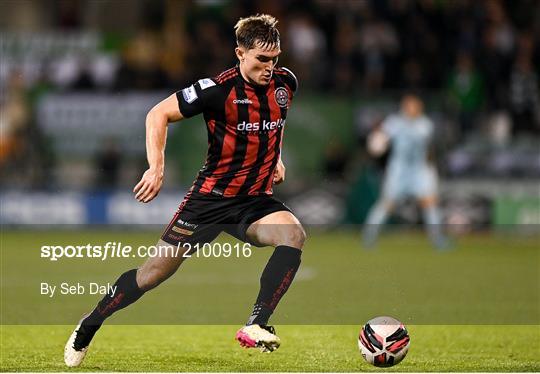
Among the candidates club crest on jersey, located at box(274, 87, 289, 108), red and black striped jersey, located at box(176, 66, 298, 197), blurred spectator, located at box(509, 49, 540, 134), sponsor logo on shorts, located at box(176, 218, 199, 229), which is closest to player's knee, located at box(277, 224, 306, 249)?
red and black striped jersey, located at box(176, 66, 298, 197)

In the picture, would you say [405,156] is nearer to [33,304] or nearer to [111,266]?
[111,266]

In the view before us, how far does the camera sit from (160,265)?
7.25m

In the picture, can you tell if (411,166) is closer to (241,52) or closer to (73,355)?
(241,52)

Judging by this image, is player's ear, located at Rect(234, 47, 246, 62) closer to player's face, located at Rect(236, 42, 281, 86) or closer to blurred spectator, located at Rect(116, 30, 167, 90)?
player's face, located at Rect(236, 42, 281, 86)

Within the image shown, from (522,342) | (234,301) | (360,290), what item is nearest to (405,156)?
(360,290)

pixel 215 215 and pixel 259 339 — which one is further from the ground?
pixel 215 215

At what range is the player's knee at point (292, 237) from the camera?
718 cm

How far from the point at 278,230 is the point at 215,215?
43 cm

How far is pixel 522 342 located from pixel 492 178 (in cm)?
1117

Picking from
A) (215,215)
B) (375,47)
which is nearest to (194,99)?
(215,215)

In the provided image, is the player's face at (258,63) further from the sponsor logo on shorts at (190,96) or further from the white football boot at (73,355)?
the white football boot at (73,355)

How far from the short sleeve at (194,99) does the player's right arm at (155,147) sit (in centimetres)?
3

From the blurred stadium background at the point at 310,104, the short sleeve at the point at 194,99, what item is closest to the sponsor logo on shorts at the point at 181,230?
the short sleeve at the point at 194,99

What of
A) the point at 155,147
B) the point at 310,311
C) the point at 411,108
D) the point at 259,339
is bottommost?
the point at 310,311
